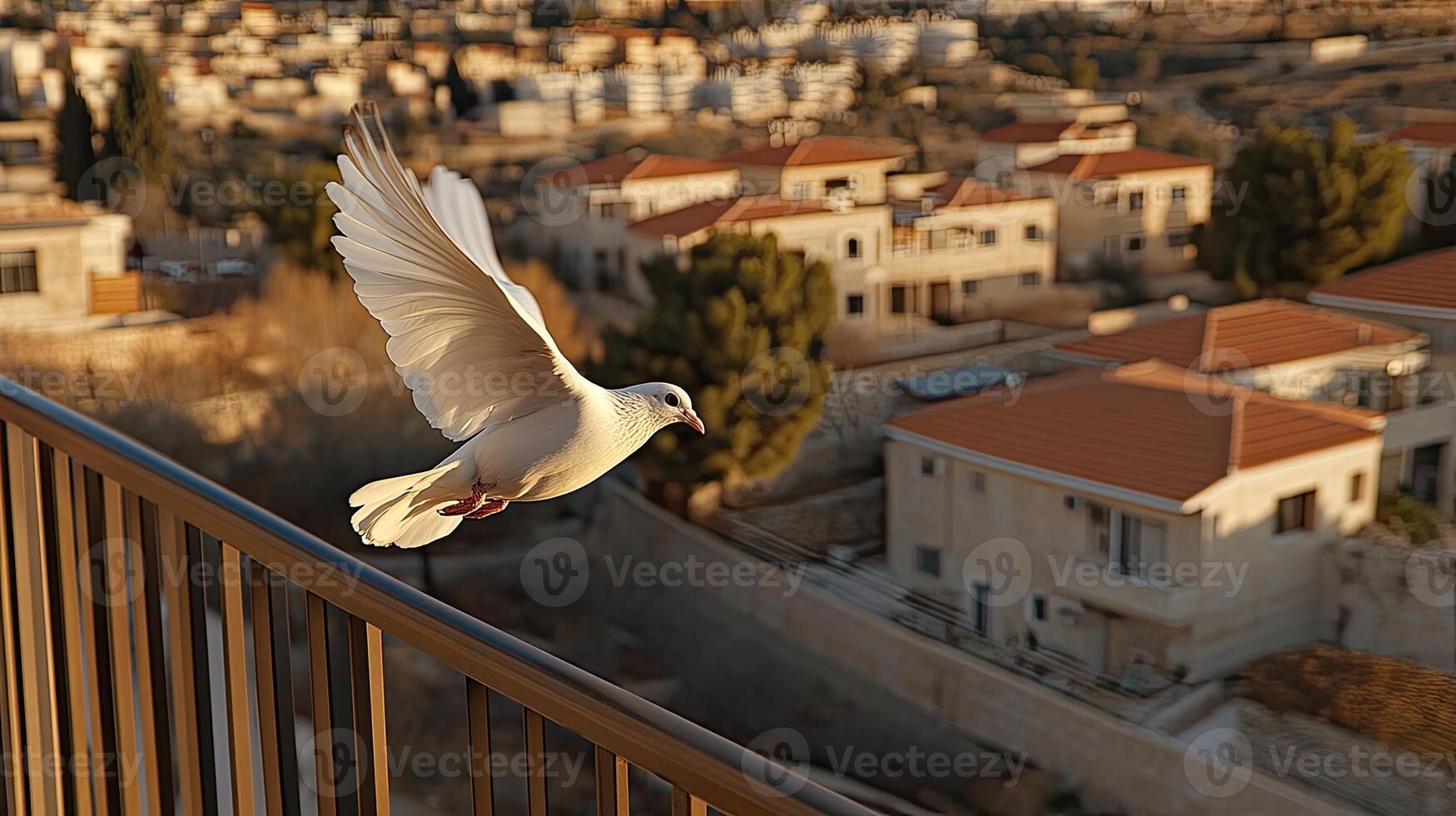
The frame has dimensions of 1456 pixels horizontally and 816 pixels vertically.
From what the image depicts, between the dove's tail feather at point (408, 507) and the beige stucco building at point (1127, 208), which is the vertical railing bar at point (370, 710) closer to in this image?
the dove's tail feather at point (408, 507)

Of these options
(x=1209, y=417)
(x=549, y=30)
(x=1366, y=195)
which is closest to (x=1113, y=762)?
(x=1209, y=417)

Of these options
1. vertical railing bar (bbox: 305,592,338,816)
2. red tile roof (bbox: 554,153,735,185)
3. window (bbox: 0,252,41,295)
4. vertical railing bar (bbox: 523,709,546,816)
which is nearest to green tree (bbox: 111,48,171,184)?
window (bbox: 0,252,41,295)

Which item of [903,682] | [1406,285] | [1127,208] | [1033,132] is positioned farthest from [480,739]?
[1033,132]

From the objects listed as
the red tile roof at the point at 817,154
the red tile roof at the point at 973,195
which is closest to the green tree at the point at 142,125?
the red tile roof at the point at 817,154

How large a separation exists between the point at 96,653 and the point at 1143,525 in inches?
325

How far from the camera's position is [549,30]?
1650cm

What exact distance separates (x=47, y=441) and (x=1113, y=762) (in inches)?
283

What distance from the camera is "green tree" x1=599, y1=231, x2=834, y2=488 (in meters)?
9.80

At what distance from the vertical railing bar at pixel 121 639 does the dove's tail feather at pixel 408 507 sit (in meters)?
0.12

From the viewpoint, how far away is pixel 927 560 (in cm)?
929

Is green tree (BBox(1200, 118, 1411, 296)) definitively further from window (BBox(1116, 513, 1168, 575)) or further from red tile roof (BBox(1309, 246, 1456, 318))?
window (BBox(1116, 513, 1168, 575))

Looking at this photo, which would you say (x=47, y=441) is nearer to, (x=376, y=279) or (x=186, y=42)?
(x=376, y=279)

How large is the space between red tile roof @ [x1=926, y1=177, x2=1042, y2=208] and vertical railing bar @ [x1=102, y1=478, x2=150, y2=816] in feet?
37.5

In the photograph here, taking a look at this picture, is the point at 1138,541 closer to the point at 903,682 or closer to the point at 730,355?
the point at 903,682
